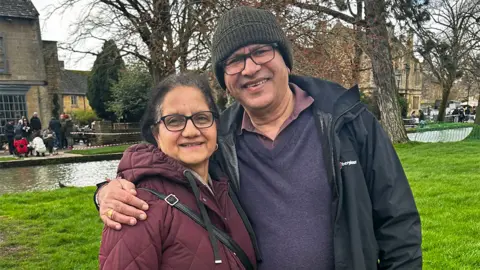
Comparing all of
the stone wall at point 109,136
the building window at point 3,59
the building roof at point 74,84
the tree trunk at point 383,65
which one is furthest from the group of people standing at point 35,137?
the building roof at point 74,84

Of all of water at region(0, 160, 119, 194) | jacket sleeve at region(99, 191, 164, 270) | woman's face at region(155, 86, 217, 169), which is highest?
woman's face at region(155, 86, 217, 169)

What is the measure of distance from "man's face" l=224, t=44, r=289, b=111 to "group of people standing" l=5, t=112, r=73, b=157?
18.1 meters

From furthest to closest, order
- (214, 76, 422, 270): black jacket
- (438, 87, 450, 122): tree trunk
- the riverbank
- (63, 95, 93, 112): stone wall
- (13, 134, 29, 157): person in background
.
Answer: (63, 95, 93, 112): stone wall < (438, 87, 450, 122): tree trunk < (13, 134, 29, 157): person in background < the riverbank < (214, 76, 422, 270): black jacket

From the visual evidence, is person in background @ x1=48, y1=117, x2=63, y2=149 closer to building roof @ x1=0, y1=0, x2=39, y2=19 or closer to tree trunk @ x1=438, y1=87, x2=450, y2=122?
building roof @ x1=0, y1=0, x2=39, y2=19

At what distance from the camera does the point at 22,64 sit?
25094 mm

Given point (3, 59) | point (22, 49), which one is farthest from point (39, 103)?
point (22, 49)

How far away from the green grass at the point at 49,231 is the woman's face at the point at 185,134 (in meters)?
3.49

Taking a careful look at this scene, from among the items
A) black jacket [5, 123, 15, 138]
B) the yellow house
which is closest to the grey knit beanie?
black jacket [5, 123, 15, 138]

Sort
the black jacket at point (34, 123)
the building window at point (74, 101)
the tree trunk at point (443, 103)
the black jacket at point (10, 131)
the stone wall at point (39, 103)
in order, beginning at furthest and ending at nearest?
the building window at point (74, 101), the tree trunk at point (443, 103), the stone wall at point (39, 103), the black jacket at point (34, 123), the black jacket at point (10, 131)

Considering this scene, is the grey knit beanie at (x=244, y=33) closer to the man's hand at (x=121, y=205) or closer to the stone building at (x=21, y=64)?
the man's hand at (x=121, y=205)

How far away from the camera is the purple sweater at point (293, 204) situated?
6.01 feet

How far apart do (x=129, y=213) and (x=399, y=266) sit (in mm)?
1232

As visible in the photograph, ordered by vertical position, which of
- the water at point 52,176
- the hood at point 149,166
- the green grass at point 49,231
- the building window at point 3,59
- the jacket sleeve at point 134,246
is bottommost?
the water at point 52,176

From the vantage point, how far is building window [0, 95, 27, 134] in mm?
24308
